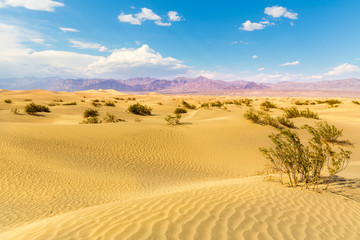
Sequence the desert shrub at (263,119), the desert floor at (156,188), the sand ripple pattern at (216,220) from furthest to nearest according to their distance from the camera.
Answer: the desert shrub at (263,119) → the desert floor at (156,188) → the sand ripple pattern at (216,220)

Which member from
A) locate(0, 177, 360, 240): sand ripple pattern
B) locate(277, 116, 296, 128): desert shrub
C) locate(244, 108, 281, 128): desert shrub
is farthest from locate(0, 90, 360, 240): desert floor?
locate(277, 116, 296, 128): desert shrub

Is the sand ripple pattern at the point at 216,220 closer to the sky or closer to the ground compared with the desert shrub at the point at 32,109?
closer to the ground

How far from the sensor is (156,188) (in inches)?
267

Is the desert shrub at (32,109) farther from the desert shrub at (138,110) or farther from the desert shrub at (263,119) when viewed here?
the desert shrub at (263,119)

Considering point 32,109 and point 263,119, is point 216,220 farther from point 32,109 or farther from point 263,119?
point 32,109

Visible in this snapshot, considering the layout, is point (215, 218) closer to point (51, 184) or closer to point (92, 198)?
point (92, 198)

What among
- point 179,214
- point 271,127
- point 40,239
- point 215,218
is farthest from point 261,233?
point 271,127

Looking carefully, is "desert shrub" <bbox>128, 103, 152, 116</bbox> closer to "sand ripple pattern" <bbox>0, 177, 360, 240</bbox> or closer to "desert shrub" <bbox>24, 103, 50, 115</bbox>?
"desert shrub" <bbox>24, 103, 50, 115</bbox>

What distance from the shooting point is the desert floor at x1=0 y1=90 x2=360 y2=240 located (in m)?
3.22

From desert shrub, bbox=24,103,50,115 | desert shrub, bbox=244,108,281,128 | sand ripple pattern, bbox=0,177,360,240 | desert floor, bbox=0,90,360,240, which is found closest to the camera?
sand ripple pattern, bbox=0,177,360,240

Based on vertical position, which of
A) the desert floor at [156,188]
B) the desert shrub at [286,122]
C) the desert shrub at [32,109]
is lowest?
the desert floor at [156,188]

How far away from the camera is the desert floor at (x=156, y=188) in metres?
3.22

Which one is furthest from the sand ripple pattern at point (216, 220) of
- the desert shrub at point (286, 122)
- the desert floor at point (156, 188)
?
the desert shrub at point (286, 122)

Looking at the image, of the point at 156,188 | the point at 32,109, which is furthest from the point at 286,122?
the point at 32,109
